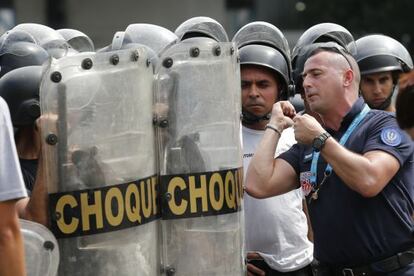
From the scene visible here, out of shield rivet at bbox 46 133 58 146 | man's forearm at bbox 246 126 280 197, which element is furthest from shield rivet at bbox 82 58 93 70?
man's forearm at bbox 246 126 280 197

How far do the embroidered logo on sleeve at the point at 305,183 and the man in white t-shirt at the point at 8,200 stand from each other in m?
1.79

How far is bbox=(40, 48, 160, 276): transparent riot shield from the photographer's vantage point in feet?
14.6

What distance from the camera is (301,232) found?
6078 millimetres

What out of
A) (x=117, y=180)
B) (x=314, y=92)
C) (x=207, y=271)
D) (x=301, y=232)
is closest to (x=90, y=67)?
(x=117, y=180)

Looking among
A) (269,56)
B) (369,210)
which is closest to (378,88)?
(269,56)

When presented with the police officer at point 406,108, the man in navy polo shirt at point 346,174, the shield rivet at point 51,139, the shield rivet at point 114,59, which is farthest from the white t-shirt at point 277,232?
the police officer at point 406,108

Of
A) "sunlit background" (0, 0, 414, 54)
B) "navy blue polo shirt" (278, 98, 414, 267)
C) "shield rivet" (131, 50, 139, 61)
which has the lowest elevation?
"sunlit background" (0, 0, 414, 54)

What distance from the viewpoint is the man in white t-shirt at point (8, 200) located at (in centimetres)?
405

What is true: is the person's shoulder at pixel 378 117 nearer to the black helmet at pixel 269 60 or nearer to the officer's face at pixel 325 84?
the officer's face at pixel 325 84

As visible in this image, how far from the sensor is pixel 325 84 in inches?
217

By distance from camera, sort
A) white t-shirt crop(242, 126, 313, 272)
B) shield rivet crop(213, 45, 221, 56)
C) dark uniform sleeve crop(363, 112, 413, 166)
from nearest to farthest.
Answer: shield rivet crop(213, 45, 221, 56) < dark uniform sleeve crop(363, 112, 413, 166) < white t-shirt crop(242, 126, 313, 272)

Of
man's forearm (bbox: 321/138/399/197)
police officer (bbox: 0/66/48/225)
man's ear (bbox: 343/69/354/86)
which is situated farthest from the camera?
man's ear (bbox: 343/69/354/86)

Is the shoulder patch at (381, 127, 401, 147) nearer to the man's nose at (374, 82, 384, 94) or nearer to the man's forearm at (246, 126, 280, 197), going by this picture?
the man's forearm at (246, 126, 280, 197)

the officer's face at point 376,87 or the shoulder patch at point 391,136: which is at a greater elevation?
the shoulder patch at point 391,136
